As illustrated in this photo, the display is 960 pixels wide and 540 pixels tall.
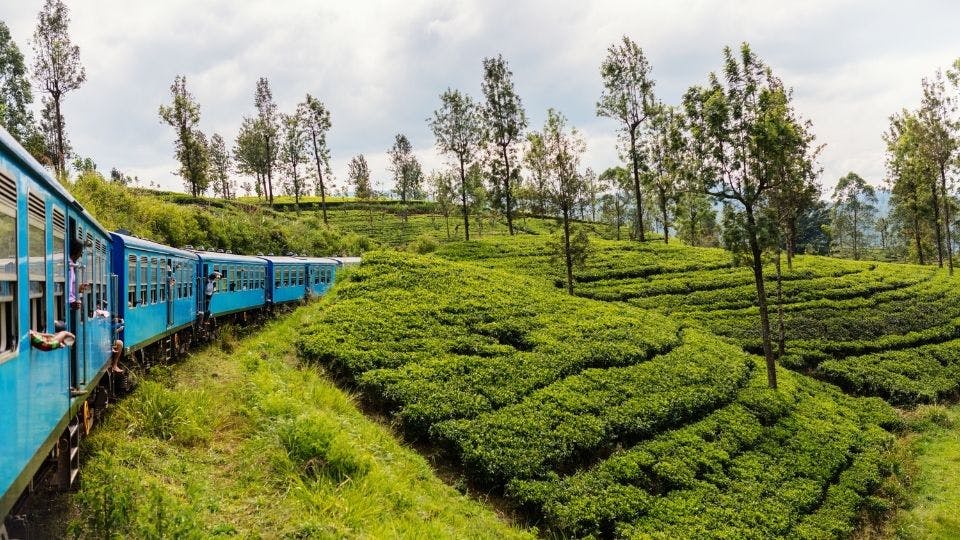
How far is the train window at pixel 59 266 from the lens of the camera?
587 cm

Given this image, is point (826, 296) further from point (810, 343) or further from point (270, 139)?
point (270, 139)

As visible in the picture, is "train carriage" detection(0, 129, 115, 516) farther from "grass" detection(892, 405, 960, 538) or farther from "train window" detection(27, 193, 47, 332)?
"grass" detection(892, 405, 960, 538)

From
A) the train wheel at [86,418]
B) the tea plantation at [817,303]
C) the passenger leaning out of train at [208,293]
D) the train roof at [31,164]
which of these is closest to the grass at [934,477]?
the tea plantation at [817,303]

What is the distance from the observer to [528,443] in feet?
47.3

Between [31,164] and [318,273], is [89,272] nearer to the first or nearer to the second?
[31,164]

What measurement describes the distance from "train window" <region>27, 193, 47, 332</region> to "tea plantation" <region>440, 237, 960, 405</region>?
2594cm

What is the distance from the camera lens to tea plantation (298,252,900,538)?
44.6 ft

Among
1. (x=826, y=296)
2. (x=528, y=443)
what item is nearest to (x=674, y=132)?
(x=528, y=443)

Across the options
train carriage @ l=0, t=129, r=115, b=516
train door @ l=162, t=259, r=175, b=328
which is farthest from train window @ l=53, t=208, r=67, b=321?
train door @ l=162, t=259, r=175, b=328

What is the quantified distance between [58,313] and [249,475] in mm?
3809

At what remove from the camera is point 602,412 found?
16562 mm

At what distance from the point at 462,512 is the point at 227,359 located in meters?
7.69

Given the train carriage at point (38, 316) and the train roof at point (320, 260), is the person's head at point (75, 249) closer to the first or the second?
the train carriage at point (38, 316)

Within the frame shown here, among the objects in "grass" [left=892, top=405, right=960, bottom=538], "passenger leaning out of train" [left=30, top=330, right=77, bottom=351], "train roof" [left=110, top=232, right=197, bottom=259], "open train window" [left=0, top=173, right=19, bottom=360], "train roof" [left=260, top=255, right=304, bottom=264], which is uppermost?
"train roof" [left=260, top=255, right=304, bottom=264]
